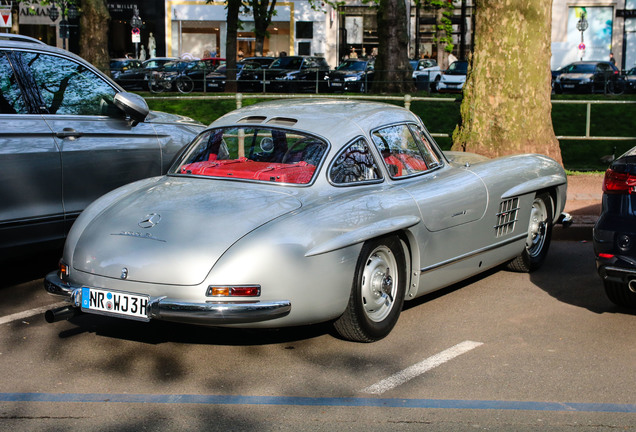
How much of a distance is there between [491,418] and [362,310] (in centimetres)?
127

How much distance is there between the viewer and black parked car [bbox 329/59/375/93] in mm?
28953

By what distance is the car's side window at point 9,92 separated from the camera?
21.8 feet

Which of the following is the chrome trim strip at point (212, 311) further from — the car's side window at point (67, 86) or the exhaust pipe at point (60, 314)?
the car's side window at point (67, 86)

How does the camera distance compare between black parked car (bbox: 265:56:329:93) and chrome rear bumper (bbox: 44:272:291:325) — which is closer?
chrome rear bumper (bbox: 44:272:291:325)

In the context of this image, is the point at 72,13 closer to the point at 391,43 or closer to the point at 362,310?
the point at 391,43

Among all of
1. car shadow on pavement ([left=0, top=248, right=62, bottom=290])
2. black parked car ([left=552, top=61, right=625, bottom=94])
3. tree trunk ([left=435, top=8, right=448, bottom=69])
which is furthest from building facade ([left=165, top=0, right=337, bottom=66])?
car shadow on pavement ([left=0, top=248, right=62, bottom=290])

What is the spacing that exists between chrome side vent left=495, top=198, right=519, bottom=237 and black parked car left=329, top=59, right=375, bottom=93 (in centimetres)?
2084

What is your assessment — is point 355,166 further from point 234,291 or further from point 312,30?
point 312,30

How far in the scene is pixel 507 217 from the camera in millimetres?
6953

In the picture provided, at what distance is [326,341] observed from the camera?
18.2 feet

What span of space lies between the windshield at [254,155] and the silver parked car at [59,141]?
46.0 inches

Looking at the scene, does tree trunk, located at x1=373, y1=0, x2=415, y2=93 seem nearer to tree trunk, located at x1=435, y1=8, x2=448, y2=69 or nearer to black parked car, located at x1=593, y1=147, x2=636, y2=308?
tree trunk, located at x1=435, y1=8, x2=448, y2=69

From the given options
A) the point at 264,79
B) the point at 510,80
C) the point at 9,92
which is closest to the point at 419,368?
the point at 9,92

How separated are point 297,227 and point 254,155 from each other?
1.29 m
